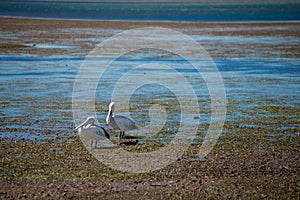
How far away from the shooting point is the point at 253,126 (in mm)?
16391

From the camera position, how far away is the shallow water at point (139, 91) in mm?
16453

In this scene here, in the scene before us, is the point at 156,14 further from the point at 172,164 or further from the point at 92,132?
the point at 172,164

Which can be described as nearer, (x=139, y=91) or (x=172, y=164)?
(x=172, y=164)

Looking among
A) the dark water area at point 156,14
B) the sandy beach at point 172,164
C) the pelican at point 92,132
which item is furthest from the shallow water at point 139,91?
the dark water area at point 156,14

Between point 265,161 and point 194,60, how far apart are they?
2201 cm

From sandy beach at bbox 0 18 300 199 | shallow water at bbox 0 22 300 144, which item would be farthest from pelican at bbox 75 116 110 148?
shallow water at bbox 0 22 300 144

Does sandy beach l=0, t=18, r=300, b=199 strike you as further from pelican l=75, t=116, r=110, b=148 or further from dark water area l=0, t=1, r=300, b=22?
dark water area l=0, t=1, r=300, b=22

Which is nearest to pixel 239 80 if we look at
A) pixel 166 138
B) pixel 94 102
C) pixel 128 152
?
pixel 94 102

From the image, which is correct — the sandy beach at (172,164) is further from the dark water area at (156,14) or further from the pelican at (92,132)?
the dark water area at (156,14)

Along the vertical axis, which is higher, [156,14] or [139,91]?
[156,14]

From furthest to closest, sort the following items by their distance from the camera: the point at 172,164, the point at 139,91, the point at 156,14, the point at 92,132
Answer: the point at 156,14, the point at 139,91, the point at 92,132, the point at 172,164

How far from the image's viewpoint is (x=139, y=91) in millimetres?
22703

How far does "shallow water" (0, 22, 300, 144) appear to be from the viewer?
54.0ft

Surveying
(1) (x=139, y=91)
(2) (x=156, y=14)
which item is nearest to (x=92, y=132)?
(1) (x=139, y=91)
